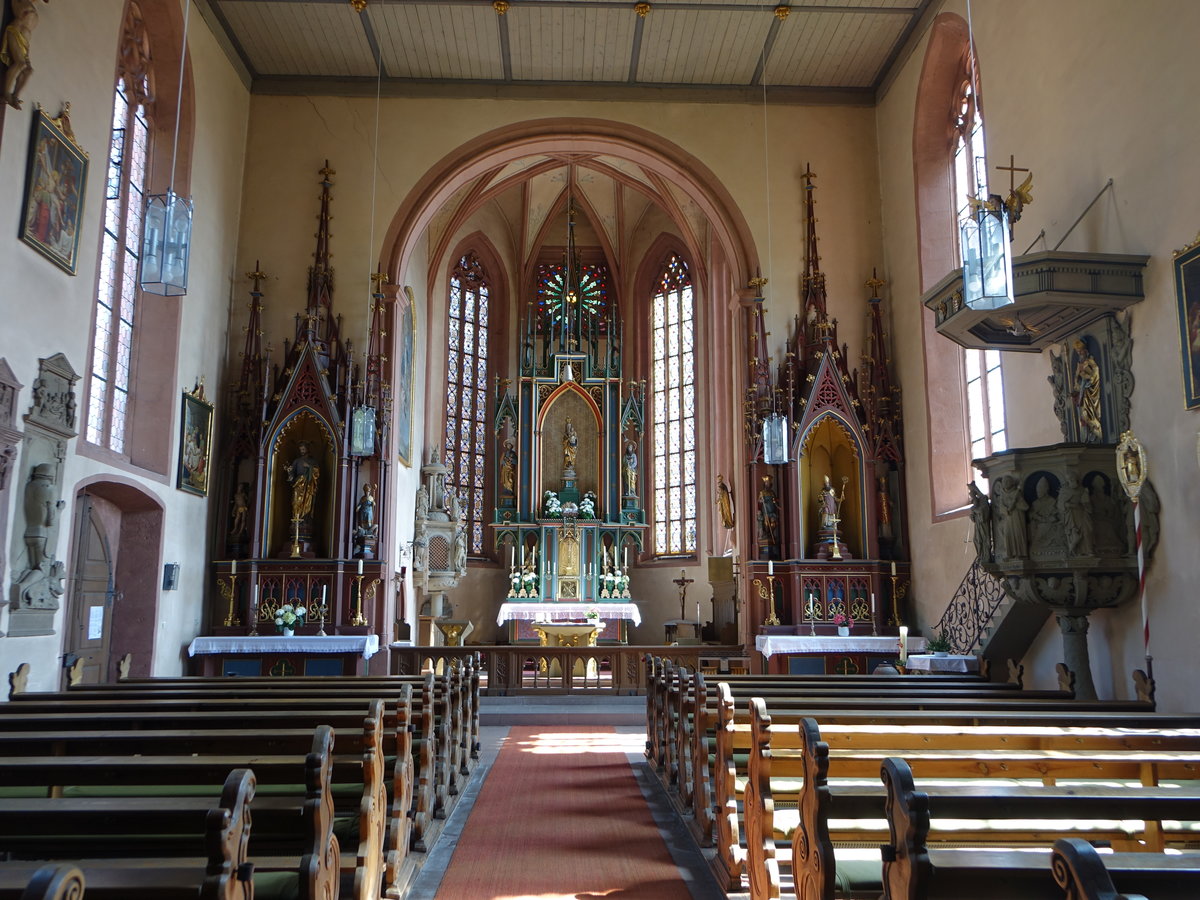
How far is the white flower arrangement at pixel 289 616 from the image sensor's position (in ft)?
42.3

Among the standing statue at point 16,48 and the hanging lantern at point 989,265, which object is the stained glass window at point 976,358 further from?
the standing statue at point 16,48

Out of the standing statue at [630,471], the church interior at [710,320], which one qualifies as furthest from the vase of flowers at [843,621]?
the standing statue at [630,471]

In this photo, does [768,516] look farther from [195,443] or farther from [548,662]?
[195,443]

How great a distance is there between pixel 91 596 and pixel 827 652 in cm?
926

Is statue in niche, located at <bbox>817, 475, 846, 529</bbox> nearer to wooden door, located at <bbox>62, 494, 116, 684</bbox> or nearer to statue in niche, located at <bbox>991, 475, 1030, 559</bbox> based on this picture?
statue in niche, located at <bbox>991, 475, 1030, 559</bbox>

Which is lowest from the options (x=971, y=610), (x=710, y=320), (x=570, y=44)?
(x=971, y=610)

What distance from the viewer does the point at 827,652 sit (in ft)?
43.1

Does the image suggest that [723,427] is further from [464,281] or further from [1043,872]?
[1043,872]

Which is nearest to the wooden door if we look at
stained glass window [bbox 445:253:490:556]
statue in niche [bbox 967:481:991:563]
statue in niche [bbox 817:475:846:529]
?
statue in niche [bbox 967:481:991:563]

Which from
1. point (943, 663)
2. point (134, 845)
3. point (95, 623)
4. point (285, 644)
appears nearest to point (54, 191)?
point (95, 623)

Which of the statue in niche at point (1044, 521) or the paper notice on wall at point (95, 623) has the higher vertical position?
the statue in niche at point (1044, 521)

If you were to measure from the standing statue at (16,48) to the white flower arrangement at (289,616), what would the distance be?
7156mm

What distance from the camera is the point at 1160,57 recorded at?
7.88 meters

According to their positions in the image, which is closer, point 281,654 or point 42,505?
point 42,505
